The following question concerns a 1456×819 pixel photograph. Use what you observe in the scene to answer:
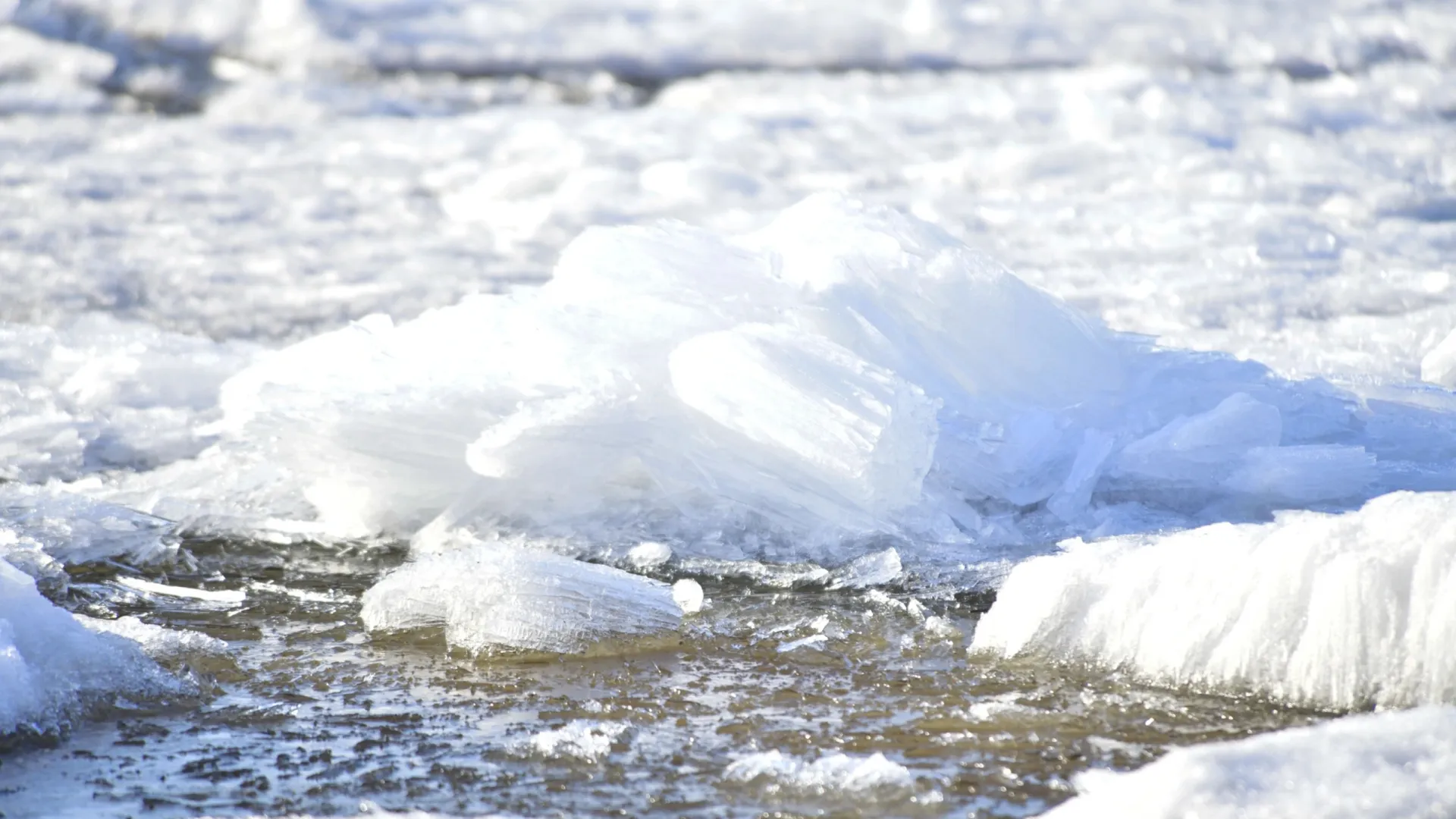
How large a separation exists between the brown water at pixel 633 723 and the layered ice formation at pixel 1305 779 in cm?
18

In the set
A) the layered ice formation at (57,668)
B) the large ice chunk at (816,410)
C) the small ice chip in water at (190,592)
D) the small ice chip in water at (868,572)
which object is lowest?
the small ice chip in water at (190,592)

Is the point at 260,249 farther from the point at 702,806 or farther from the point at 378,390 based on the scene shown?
the point at 702,806

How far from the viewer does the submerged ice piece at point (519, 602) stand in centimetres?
247

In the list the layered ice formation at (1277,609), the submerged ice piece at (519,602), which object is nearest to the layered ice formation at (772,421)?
the submerged ice piece at (519,602)

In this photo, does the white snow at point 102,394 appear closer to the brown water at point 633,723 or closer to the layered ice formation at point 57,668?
the brown water at point 633,723

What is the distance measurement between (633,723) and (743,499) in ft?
3.65

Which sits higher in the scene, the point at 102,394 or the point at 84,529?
the point at 102,394

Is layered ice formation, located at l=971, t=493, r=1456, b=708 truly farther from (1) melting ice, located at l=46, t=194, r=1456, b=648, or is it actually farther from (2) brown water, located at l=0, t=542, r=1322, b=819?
(1) melting ice, located at l=46, t=194, r=1456, b=648

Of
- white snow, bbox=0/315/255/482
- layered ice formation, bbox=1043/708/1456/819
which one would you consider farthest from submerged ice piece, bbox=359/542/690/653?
white snow, bbox=0/315/255/482

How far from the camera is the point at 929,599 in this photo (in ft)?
8.93

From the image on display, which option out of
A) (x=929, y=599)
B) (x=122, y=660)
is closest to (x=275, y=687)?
(x=122, y=660)

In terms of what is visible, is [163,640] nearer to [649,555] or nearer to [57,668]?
[57,668]

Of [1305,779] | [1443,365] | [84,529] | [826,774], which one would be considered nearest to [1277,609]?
[1305,779]

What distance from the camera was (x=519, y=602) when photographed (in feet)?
8.16
